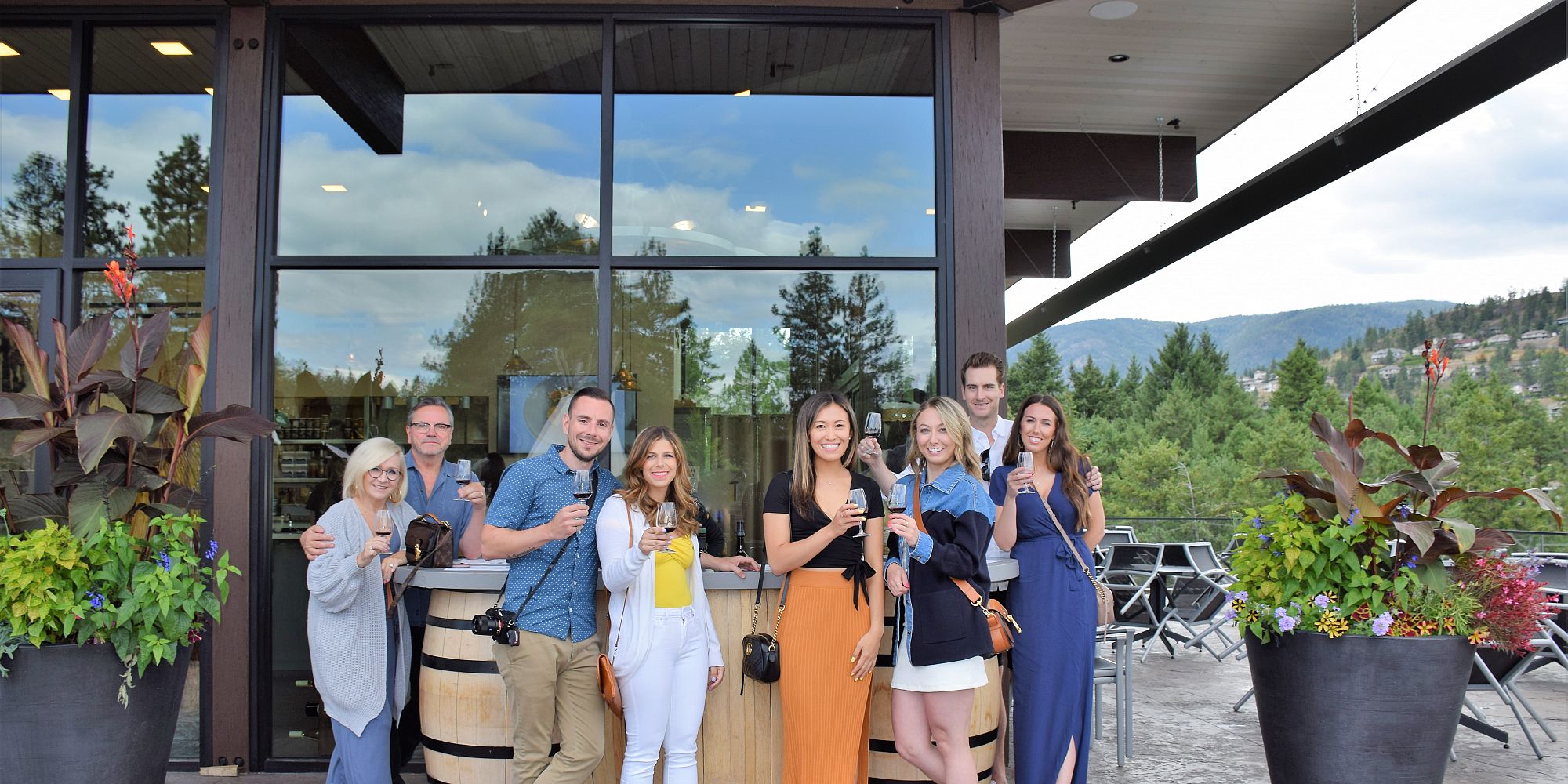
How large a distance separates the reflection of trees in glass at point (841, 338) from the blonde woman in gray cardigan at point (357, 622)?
2763 mm

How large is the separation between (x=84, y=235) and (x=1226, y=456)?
A: 140 ft

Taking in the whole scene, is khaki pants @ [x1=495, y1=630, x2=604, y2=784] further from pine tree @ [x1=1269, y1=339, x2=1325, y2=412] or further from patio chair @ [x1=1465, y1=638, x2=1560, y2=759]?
pine tree @ [x1=1269, y1=339, x2=1325, y2=412]

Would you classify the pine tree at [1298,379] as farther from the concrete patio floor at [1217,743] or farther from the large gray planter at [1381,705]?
the large gray planter at [1381,705]

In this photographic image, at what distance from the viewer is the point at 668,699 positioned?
3.12 m

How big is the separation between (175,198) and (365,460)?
2.91m

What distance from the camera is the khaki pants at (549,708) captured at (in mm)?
3154

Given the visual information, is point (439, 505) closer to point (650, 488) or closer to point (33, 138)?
point (650, 488)

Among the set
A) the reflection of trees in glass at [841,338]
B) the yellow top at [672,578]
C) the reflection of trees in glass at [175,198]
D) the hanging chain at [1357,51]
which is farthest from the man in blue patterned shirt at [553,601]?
the hanging chain at [1357,51]

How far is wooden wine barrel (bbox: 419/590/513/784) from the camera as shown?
11.1 ft

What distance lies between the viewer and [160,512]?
3826 millimetres

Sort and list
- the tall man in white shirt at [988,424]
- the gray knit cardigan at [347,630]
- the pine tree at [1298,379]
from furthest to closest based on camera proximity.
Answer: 1. the pine tree at [1298,379]
2. the tall man in white shirt at [988,424]
3. the gray knit cardigan at [347,630]

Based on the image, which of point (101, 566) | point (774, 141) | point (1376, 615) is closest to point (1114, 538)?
point (774, 141)

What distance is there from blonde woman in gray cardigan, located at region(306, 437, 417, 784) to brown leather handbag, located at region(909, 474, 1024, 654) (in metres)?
1.69

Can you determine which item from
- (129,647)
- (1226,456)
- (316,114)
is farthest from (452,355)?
(1226,456)
